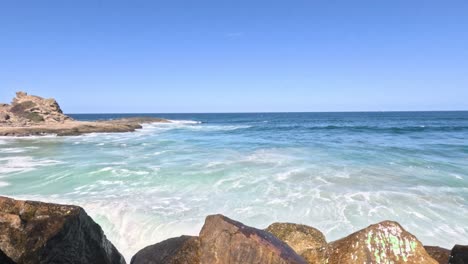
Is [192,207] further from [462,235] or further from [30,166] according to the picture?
[30,166]

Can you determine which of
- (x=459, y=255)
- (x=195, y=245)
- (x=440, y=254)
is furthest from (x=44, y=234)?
(x=440, y=254)

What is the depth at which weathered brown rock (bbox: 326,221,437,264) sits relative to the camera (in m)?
4.31

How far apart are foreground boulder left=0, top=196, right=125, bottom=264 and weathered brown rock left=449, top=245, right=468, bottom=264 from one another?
488 centimetres

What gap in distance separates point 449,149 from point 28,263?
30217 millimetres

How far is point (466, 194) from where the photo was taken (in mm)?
13383

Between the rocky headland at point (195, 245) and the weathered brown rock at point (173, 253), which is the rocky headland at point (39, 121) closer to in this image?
the weathered brown rock at point (173, 253)

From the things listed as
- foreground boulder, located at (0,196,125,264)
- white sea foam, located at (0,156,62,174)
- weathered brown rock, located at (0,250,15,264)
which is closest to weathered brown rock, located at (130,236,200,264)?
foreground boulder, located at (0,196,125,264)

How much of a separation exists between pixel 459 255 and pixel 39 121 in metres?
58.6

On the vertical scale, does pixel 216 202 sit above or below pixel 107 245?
below

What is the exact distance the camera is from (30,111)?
53531 millimetres

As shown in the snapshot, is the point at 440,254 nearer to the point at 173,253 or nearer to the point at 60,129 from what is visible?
the point at 173,253

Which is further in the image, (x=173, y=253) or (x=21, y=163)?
(x=21, y=163)

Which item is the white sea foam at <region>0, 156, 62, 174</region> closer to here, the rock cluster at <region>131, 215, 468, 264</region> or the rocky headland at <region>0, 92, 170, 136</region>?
the rock cluster at <region>131, 215, 468, 264</region>

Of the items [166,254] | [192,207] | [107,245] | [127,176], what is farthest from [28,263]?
[127,176]
